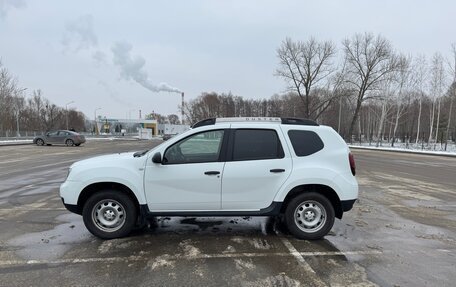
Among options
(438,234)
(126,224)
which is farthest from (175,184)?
(438,234)

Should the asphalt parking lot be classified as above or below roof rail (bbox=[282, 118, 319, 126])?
below

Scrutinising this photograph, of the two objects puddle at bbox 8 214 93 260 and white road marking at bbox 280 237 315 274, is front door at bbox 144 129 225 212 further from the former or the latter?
puddle at bbox 8 214 93 260

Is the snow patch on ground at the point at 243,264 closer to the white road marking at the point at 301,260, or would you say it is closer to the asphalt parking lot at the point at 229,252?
the asphalt parking lot at the point at 229,252

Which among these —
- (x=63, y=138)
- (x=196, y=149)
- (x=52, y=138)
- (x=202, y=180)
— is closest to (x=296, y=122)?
(x=196, y=149)

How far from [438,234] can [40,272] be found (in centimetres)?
603

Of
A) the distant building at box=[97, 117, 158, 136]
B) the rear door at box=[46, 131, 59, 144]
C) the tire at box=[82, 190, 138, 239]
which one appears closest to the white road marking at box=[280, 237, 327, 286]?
the tire at box=[82, 190, 138, 239]

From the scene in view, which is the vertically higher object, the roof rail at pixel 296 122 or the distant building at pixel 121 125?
the roof rail at pixel 296 122

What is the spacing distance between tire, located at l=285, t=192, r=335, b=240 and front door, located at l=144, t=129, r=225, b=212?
115 centimetres

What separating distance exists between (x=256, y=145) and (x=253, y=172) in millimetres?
429

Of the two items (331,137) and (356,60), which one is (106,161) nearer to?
(331,137)

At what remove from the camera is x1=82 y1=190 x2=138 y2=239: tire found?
18.2ft

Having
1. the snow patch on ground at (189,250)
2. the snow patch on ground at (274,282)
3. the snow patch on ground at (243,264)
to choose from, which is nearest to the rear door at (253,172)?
the snow patch on ground at (189,250)

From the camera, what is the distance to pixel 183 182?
543 cm

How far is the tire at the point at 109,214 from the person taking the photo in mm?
5539
